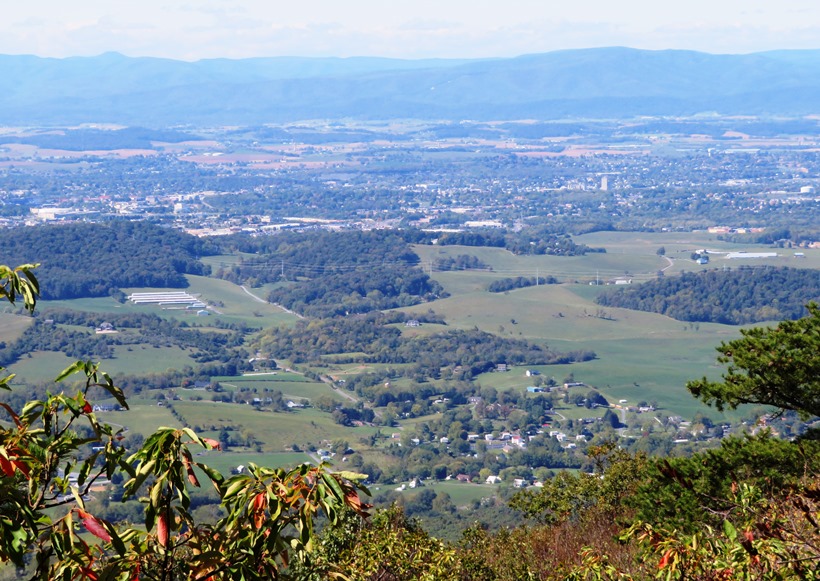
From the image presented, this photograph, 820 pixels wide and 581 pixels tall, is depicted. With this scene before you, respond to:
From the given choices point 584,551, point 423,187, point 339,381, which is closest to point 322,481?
point 584,551

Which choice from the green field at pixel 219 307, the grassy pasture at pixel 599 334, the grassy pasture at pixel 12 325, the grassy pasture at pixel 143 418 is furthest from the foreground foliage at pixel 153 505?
the green field at pixel 219 307

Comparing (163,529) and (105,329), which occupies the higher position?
(163,529)

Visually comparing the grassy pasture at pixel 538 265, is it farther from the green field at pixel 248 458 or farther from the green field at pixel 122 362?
the green field at pixel 248 458

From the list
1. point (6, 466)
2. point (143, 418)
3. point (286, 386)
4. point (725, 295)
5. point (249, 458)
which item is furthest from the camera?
point (725, 295)

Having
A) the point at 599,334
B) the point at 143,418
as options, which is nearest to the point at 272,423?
the point at 143,418

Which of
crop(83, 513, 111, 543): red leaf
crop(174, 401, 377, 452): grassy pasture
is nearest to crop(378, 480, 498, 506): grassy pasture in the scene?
crop(174, 401, 377, 452): grassy pasture

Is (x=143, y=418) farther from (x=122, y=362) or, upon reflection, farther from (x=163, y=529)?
(x=163, y=529)

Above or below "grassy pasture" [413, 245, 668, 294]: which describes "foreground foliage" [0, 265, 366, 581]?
above

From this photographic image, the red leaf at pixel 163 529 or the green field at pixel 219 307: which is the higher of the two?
the red leaf at pixel 163 529

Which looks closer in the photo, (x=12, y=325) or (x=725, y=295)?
(x=12, y=325)

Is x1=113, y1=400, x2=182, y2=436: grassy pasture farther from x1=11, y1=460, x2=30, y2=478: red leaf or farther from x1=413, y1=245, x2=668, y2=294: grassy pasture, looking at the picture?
x1=11, y1=460, x2=30, y2=478: red leaf

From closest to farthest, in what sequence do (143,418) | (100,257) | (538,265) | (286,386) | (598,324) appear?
(143,418)
(286,386)
(598,324)
(100,257)
(538,265)

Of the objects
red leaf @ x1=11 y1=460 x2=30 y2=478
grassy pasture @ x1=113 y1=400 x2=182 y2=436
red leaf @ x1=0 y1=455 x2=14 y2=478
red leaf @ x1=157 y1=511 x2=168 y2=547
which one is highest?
red leaf @ x1=0 y1=455 x2=14 y2=478
